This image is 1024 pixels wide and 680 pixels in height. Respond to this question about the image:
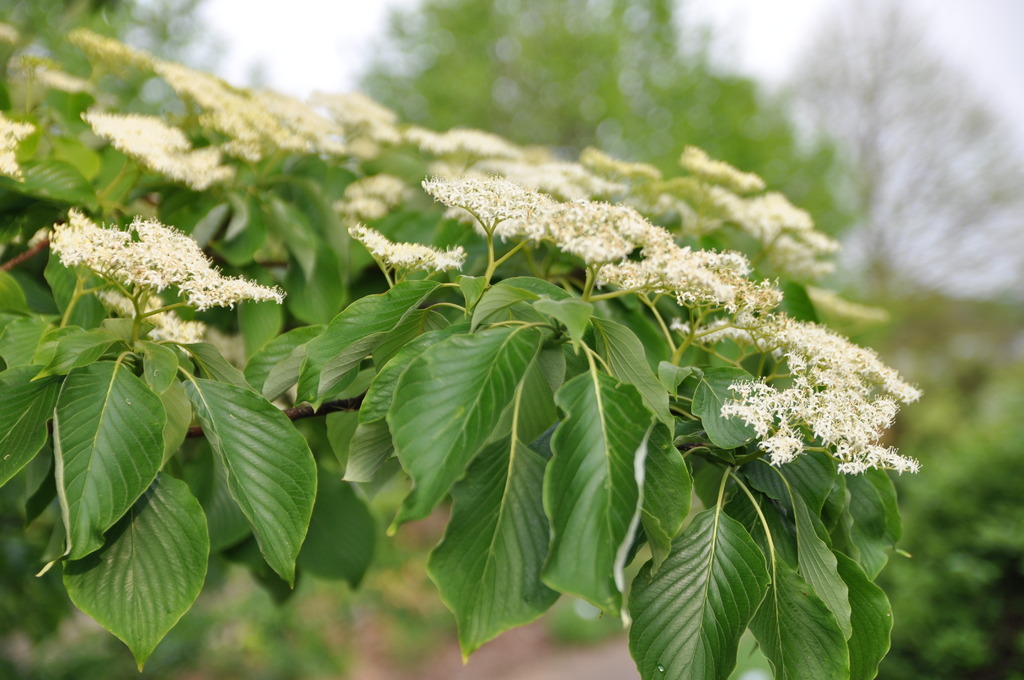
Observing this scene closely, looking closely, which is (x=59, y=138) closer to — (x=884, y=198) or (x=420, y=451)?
(x=420, y=451)

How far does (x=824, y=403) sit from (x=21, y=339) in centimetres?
111

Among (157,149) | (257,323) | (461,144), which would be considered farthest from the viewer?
(461,144)

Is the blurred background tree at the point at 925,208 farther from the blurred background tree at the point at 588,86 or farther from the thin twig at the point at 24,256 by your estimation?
the thin twig at the point at 24,256

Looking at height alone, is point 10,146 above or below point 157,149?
below

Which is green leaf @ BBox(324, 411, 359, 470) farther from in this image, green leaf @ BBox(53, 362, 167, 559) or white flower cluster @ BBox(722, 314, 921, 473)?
white flower cluster @ BBox(722, 314, 921, 473)

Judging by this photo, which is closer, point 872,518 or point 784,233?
point 872,518

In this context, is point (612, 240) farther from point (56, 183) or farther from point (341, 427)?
point (56, 183)

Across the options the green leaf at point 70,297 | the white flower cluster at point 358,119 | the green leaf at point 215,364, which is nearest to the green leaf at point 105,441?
the green leaf at point 215,364

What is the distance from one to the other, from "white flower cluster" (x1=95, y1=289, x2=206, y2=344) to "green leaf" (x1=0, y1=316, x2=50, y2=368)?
0.11 m

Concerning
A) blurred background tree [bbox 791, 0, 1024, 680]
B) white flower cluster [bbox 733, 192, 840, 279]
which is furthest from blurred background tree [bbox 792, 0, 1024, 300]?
white flower cluster [bbox 733, 192, 840, 279]

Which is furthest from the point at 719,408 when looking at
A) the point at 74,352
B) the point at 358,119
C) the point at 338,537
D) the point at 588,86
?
the point at 588,86

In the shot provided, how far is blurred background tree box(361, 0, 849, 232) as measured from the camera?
10.4 metres

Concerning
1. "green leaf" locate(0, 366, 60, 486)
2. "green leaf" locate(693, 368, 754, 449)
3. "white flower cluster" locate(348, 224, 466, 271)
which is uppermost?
"green leaf" locate(693, 368, 754, 449)

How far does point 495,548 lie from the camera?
0.74 meters
